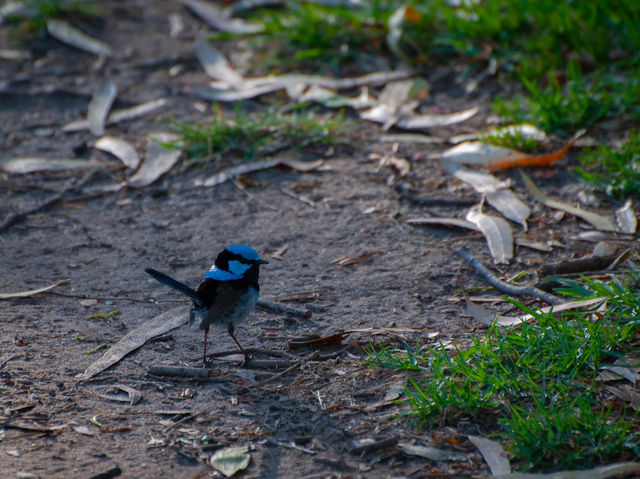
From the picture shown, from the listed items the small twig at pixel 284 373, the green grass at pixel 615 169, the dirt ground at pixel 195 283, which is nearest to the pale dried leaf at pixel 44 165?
the dirt ground at pixel 195 283

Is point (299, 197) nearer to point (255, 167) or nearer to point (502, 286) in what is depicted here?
point (255, 167)

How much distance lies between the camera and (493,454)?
3023 millimetres

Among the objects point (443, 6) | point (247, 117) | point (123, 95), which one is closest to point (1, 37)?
point (123, 95)

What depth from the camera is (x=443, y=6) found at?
7.71 m

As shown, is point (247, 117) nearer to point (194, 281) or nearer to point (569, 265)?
point (194, 281)

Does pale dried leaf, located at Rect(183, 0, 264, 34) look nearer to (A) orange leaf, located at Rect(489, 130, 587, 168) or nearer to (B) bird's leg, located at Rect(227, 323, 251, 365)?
(A) orange leaf, located at Rect(489, 130, 587, 168)

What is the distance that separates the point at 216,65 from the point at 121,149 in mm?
1891

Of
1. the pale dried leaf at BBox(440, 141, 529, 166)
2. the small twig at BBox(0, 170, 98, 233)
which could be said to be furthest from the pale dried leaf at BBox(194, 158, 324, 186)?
the pale dried leaf at BBox(440, 141, 529, 166)

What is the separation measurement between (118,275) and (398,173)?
2452 millimetres

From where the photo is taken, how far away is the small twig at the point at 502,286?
13.8 feet

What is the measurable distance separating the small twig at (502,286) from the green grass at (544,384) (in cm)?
21

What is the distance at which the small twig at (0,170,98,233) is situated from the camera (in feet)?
18.0

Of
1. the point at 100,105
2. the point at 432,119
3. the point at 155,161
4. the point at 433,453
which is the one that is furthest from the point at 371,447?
the point at 100,105

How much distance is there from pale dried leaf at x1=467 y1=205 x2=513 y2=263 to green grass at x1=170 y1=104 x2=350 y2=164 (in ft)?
5.68
